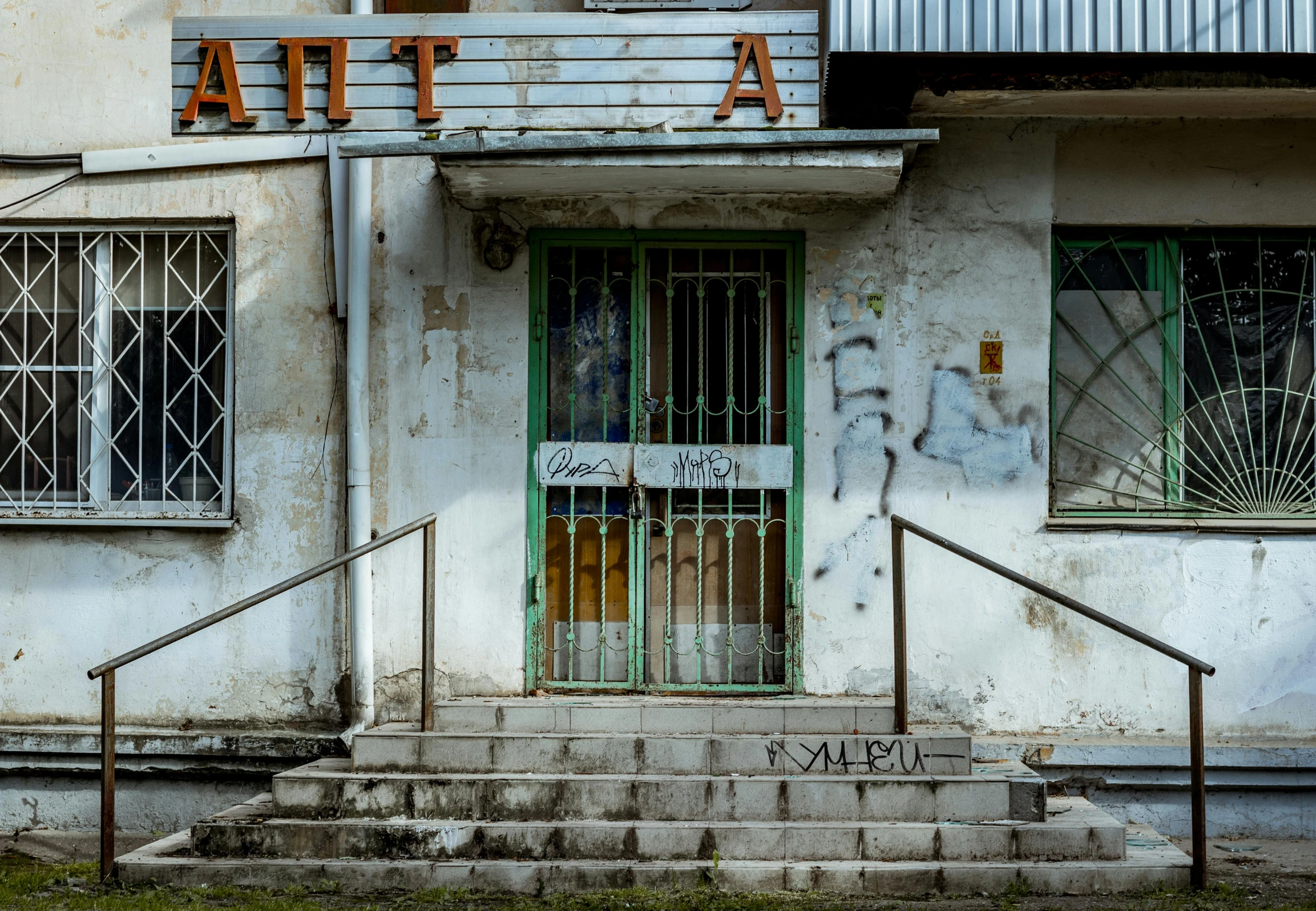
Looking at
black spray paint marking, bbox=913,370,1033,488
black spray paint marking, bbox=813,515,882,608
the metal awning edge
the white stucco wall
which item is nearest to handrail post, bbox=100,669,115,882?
the white stucco wall

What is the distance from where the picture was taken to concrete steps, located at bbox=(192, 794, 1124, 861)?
4.99 meters

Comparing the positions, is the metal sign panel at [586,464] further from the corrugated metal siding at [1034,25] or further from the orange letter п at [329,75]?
the corrugated metal siding at [1034,25]

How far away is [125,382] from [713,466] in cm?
317

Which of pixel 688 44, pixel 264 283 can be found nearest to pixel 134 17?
pixel 264 283

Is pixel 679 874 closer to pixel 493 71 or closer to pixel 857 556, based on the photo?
pixel 857 556

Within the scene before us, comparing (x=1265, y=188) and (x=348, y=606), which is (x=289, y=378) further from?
(x=1265, y=188)

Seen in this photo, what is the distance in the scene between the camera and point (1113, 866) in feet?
16.0

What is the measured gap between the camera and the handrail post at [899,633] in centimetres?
539

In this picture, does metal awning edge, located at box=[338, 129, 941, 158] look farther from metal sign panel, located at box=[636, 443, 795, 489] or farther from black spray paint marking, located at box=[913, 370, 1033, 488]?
metal sign panel, located at box=[636, 443, 795, 489]

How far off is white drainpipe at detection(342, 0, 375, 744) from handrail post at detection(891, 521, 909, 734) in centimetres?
262

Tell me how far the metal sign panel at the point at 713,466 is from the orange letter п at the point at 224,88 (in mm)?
2514

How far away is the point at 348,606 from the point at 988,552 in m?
3.30

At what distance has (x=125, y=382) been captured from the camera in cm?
639

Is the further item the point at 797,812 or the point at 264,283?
the point at 264,283
